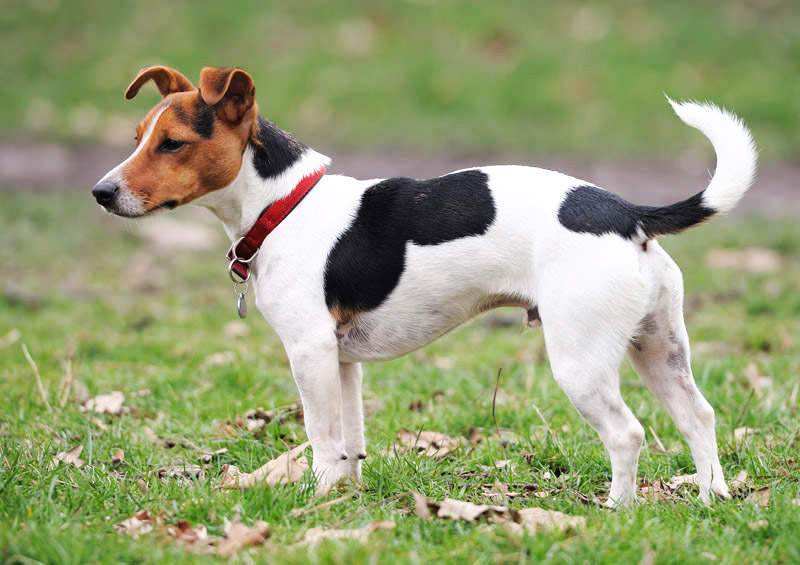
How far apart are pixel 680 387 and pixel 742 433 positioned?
32.3 inches

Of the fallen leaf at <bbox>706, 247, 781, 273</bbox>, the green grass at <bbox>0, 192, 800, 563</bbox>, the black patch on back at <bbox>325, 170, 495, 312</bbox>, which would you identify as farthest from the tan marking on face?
the fallen leaf at <bbox>706, 247, 781, 273</bbox>

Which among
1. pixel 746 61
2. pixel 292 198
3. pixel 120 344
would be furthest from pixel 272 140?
pixel 746 61

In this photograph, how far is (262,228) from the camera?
305 cm

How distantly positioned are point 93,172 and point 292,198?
748 cm

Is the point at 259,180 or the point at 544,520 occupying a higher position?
the point at 259,180

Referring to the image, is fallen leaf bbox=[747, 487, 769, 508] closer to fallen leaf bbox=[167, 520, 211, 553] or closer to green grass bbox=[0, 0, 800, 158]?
fallen leaf bbox=[167, 520, 211, 553]

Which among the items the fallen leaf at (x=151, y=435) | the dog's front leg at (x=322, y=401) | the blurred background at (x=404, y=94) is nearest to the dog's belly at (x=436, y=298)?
the dog's front leg at (x=322, y=401)

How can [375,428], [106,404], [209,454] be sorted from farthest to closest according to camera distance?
[106,404]
[375,428]
[209,454]

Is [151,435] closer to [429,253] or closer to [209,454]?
[209,454]

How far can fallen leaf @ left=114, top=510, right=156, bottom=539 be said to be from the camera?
8.44ft

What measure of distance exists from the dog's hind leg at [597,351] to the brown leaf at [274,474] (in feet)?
3.03

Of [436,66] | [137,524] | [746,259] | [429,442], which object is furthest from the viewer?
[436,66]

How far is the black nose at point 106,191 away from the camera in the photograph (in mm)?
2928

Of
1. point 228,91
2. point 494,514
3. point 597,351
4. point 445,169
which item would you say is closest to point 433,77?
point 445,169
